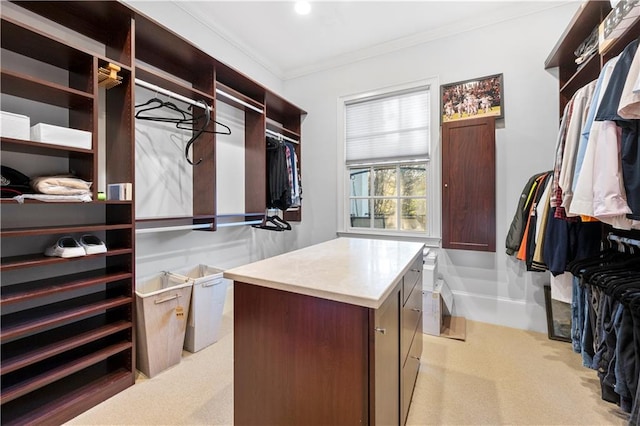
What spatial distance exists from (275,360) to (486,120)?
2.75 metres

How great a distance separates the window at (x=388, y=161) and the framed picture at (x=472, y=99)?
0.64 feet

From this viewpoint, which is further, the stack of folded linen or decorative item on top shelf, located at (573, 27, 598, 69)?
decorative item on top shelf, located at (573, 27, 598, 69)

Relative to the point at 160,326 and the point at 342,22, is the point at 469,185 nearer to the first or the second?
the point at 342,22

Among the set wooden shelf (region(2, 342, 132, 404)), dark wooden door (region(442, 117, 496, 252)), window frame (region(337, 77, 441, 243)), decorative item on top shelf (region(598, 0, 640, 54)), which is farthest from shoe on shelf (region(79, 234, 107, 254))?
decorative item on top shelf (region(598, 0, 640, 54))

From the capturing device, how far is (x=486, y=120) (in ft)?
8.59

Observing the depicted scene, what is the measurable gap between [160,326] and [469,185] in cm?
292

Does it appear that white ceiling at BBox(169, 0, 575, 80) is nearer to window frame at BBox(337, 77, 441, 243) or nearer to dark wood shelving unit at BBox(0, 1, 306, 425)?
window frame at BBox(337, 77, 441, 243)

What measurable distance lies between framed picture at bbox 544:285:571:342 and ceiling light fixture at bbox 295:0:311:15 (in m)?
3.53

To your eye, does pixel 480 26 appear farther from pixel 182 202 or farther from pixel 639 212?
pixel 182 202

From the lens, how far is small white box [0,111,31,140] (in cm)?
131

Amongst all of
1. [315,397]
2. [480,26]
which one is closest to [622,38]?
[480,26]

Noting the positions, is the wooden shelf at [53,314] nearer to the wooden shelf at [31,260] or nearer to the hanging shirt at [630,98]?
the wooden shelf at [31,260]

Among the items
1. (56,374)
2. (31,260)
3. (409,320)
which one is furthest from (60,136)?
(409,320)

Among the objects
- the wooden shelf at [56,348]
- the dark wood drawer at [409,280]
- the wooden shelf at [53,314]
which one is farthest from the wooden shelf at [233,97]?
the dark wood drawer at [409,280]
